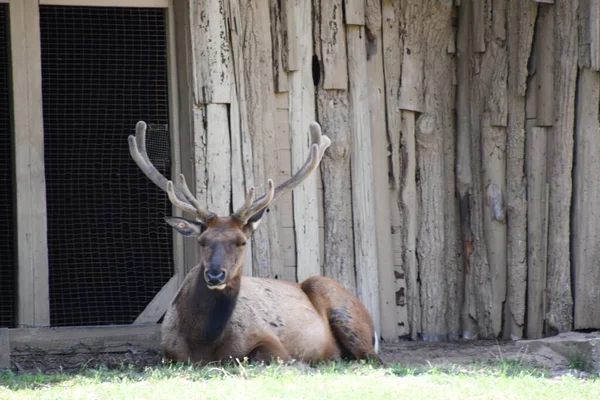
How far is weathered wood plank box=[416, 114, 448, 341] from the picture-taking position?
10461mm

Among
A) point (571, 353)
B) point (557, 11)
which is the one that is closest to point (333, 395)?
point (571, 353)

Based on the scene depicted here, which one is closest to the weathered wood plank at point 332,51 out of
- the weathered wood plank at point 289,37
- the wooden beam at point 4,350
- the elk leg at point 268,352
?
the weathered wood plank at point 289,37

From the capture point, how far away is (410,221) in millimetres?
10414

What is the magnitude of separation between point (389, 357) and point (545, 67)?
287 cm

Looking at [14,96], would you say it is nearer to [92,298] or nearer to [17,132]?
[17,132]

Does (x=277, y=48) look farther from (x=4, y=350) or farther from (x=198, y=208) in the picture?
(x=4, y=350)

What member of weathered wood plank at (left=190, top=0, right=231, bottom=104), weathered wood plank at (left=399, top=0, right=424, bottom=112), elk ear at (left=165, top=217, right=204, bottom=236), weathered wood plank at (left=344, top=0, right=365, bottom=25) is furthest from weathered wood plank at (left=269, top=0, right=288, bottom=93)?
elk ear at (left=165, top=217, right=204, bottom=236)

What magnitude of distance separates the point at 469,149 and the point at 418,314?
5.23ft

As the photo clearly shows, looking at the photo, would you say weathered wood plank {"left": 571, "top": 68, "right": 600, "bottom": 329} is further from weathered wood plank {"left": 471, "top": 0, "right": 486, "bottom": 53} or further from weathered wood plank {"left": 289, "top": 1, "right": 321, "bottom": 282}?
weathered wood plank {"left": 289, "top": 1, "right": 321, "bottom": 282}

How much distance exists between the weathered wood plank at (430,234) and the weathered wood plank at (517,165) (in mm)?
661

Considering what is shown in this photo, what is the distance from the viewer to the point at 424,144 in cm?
1048

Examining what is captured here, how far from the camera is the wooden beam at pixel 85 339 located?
9.28 meters

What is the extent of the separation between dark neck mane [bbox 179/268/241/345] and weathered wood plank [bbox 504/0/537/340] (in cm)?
276

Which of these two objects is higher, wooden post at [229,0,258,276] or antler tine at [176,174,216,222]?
wooden post at [229,0,258,276]
